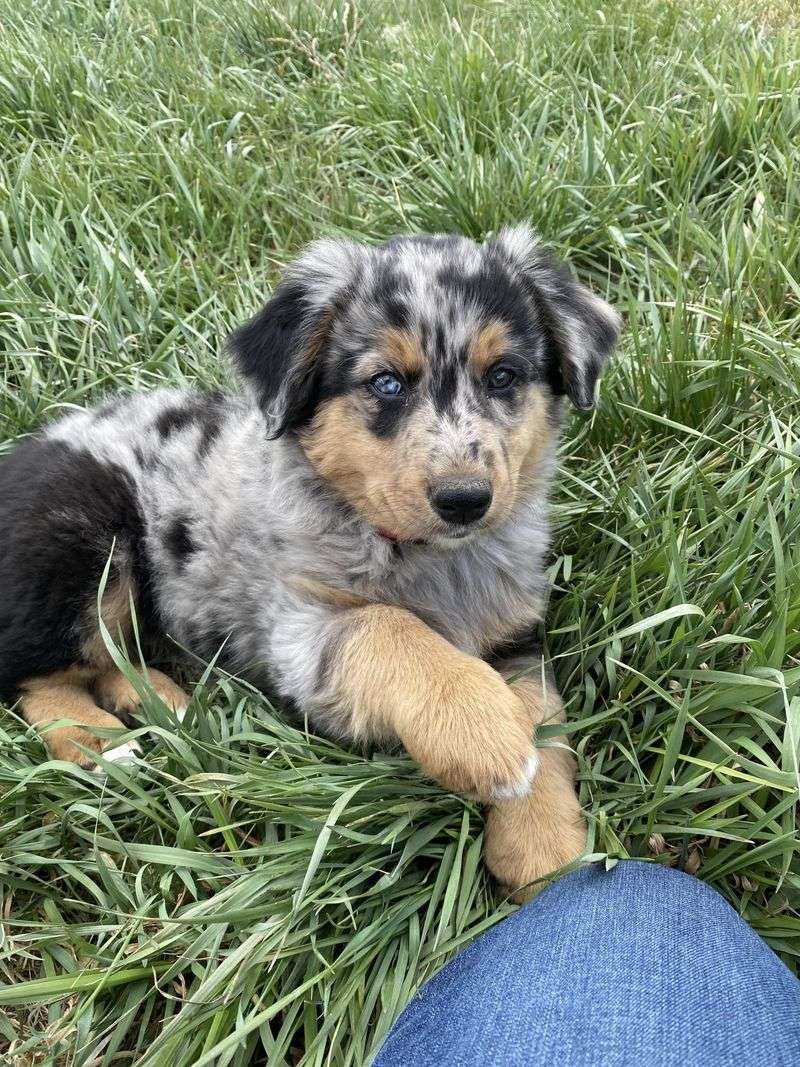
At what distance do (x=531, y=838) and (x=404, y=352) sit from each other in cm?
142

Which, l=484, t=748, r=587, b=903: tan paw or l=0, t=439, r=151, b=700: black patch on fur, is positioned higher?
l=0, t=439, r=151, b=700: black patch on fur

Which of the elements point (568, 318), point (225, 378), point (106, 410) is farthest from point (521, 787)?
point (225, 378)

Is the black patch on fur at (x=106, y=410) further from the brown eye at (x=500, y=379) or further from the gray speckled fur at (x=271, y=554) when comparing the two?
the brown eye at (x=500, y=379)

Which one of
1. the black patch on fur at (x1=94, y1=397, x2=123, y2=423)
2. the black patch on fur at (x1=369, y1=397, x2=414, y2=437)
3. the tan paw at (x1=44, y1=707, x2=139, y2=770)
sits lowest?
the tan paw at (x1=44, y1=707, x2=139, y2=770)

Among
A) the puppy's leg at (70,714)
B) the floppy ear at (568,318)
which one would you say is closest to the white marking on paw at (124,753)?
the puppy's leg at (70,714)

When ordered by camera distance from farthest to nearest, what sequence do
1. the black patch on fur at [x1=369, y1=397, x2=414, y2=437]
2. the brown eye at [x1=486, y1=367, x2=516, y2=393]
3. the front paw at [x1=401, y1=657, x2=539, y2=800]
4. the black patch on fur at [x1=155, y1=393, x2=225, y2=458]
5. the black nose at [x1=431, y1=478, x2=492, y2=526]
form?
the black patch on fur at [x1=155, y1=393, x2=225, y2=458]
the brown eye at [x1=486, y1=367, x2=516, y2=393]
the black patch on fur at [x1=369, y1=397, x2=414, y2=437]
the black nose at [x1=431, y1=478, x2=492, y2=526]
the front paw at [x1=401, y1=657, x2=539, y2=800]

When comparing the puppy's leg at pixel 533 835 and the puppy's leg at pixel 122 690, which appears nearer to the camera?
the puppy's leg at pixel 533 835

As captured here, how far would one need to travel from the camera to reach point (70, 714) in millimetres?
2846

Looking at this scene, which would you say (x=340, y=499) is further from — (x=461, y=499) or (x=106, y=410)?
(x=106, y=410)

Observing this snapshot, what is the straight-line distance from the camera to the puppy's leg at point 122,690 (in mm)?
3023

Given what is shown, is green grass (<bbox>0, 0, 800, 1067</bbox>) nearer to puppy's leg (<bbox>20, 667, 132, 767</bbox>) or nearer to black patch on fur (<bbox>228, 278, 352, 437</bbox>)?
puppy's leg (<bbox>20, 667, 132, 767</bbox>)

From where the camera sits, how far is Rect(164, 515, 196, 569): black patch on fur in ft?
10.3

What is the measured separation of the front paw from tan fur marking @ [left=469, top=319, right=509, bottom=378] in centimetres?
96

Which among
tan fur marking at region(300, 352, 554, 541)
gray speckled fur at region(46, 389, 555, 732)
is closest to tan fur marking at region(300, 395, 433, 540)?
tan fur marking at region(300, 352, 554, 541)
